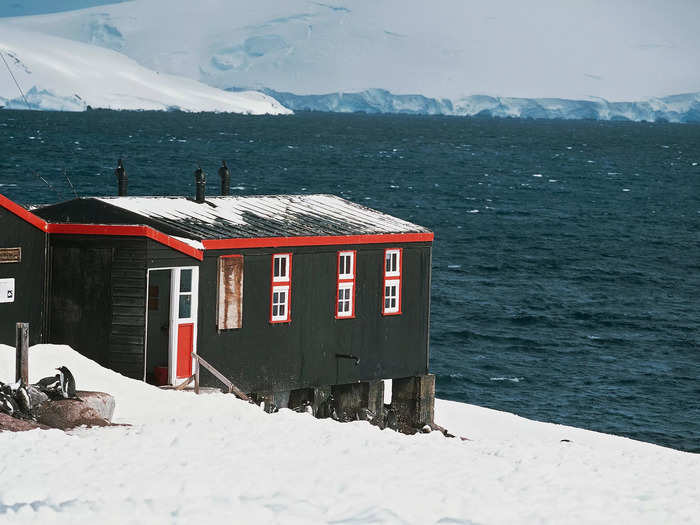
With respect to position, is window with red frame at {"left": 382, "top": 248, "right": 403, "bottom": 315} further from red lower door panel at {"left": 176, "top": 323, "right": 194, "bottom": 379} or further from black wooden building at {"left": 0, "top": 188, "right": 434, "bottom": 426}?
red lower door panel at {"left": 176, "top": 323, "right": 194, "bottom": 379}

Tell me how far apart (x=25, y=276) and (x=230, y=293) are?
12.5ft

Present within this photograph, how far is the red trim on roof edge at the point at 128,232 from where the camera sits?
24.0 m

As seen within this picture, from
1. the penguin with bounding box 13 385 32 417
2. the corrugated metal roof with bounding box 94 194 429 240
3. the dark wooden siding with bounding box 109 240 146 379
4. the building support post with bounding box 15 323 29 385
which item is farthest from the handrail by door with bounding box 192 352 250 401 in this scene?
the penguin with bounding box 13 385 32 417

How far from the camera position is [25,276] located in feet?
80.5

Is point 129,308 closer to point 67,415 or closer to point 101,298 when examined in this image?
point 101,298

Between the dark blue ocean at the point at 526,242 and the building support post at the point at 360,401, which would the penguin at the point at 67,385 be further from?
the dark blue ocean at the point at 526,242

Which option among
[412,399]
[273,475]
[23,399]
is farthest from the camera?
[412,399]

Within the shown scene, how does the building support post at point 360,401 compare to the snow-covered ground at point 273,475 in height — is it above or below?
below

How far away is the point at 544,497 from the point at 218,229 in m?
10.1

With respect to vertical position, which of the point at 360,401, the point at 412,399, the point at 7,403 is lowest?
the point at 412,399

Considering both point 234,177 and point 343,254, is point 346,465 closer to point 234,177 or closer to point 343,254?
point 343,254

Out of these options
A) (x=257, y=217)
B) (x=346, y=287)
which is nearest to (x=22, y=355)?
(x=257, y=217)

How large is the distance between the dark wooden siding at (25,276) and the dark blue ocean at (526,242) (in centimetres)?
1868

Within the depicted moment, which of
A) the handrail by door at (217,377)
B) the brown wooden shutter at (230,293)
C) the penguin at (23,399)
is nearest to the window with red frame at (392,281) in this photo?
the brown wooden shutter at (230,293)
